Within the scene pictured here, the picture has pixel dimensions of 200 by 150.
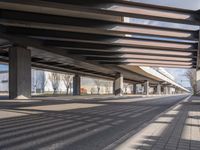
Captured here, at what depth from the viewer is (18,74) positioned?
1267 inches

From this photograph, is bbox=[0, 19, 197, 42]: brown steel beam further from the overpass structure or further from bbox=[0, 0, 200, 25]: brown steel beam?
bbox=[0, 0, 200, 25]: brown steel beam

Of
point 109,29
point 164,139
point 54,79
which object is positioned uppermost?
point 109,29

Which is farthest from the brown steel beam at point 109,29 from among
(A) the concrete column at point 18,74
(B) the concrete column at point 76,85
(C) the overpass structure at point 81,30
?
(B) the concrete column at point 76,85

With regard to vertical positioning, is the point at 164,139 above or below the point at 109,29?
below

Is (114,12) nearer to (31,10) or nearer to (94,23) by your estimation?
(94,23)

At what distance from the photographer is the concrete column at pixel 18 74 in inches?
1260

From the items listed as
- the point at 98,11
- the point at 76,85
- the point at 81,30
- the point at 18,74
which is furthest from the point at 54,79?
the point at 98,11

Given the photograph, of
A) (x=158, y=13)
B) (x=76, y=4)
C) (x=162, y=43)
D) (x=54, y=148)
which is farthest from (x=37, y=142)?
(x=162, y=43)

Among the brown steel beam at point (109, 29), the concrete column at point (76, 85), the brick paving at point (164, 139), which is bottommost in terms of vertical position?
the brick paving at point (164, 139)

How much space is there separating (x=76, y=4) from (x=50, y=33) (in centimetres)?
1034

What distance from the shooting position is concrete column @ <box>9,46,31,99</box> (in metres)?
32.0

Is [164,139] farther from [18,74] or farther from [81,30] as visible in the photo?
[18,74]

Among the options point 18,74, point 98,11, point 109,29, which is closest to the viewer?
point 98,11

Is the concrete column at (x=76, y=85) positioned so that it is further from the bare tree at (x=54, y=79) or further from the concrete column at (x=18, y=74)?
the concrete column at (x=18, y=74)
